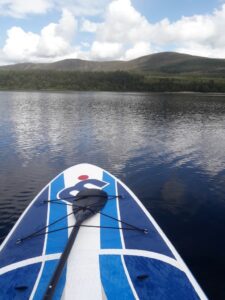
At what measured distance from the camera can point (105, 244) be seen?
11.7 meters

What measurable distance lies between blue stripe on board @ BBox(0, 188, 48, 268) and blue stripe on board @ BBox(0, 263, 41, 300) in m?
0.71

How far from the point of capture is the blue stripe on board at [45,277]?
9.12 metres

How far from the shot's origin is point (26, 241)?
40.1 ft

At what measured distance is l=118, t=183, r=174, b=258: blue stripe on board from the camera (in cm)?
1160

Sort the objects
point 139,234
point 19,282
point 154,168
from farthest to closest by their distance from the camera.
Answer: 1. point 154,168
2. point 139,234
3. point 19,282

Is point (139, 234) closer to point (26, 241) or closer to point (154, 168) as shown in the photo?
point (26, 241)

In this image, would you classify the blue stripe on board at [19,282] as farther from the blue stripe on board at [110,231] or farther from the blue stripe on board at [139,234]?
the blue stripe on board at [139,234]

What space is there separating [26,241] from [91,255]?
10.2ft

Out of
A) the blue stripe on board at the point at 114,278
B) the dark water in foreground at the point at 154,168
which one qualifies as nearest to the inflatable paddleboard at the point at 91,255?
the blue stripe on board at the point at 114,278

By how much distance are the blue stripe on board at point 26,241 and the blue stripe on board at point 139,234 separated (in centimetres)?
373

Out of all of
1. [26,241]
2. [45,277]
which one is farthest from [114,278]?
[26,241]

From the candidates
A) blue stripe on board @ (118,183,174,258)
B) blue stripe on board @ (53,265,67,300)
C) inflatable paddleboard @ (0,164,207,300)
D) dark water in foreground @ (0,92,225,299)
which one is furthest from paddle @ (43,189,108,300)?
dark water in foreground @ (0,92,225,299)

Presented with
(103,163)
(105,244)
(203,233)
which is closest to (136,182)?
(103,163)

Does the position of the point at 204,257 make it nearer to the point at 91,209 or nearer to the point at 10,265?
the point at 91,209
